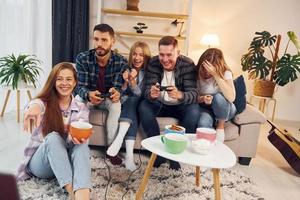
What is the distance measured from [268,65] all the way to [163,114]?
1.86 metres

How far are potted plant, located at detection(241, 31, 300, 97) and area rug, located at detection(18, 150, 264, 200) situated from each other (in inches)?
67.7

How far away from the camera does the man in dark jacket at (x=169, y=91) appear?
7.05 feet

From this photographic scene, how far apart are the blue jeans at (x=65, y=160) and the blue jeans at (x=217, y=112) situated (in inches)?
38.0

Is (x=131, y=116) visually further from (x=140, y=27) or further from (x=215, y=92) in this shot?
(x=140, y=27)

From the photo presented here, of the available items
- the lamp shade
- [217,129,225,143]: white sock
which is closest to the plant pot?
the lamp shade

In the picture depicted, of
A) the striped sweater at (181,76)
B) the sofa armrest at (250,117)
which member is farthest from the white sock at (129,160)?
the sofa armrest at (250,117)

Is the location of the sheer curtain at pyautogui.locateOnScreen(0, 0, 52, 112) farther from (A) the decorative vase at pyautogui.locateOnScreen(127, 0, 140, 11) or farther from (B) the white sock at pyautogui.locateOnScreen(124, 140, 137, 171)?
(B) the white sock at pyautogui.locateOnScreen(124, 140, 137, 171)

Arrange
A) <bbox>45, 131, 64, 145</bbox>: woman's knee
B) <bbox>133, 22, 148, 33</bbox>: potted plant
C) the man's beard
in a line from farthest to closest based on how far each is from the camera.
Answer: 1. <bbox>133, 22, 148, 33</bbox>: potted plant
2. the man's beard
3. <bbox>45, 131, 64, 145</bbox>: woman's knee

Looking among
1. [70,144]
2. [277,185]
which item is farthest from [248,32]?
[70,144]

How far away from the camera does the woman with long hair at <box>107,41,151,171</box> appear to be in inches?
84.7

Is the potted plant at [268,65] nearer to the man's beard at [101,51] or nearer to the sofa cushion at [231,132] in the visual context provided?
the sofa cushion at [231,132]

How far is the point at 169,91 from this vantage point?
7.04 feet

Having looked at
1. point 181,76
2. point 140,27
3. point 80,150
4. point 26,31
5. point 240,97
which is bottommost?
point 80,150

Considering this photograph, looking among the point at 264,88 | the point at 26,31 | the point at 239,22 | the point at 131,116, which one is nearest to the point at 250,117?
the point at 131,116
